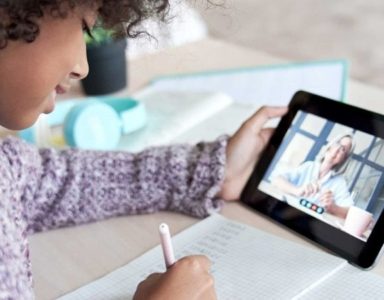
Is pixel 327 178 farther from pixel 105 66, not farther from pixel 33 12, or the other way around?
pixel 105 66

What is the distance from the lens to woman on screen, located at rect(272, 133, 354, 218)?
0.63 meters

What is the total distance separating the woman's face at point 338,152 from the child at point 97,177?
3.7 inches

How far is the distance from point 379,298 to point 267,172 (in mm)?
211

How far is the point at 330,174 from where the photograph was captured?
647mm

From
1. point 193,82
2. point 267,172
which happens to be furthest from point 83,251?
point 193,82

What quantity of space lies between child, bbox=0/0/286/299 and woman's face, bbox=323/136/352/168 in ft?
0.31

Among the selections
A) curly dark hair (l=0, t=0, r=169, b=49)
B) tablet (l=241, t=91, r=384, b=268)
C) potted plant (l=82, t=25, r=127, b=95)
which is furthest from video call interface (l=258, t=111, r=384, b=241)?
potted plant (l=82, t=25, r=127, b=95)

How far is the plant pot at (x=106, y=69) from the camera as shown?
1.02m

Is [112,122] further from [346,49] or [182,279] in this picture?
[346,49]

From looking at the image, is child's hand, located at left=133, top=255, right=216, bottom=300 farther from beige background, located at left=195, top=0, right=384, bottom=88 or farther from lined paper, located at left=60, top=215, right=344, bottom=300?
beige background, located at left=195, top=0, right=384, bottom=88

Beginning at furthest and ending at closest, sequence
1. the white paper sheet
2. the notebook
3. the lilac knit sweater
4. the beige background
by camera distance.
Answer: the beige background
the white paper sheet
the lilac knit sweater
the notebook

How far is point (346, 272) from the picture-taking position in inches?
22.7

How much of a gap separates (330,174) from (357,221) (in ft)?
0.21

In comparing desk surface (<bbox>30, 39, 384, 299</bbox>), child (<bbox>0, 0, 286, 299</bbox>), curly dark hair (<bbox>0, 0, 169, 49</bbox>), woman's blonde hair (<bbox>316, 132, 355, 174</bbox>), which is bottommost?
desk surface (<bbox>30, 39, 384, 299</bbox>)
